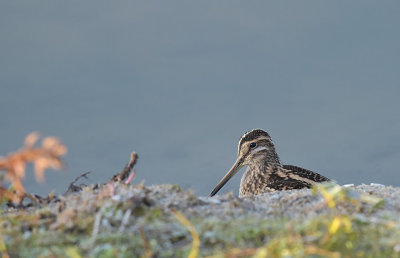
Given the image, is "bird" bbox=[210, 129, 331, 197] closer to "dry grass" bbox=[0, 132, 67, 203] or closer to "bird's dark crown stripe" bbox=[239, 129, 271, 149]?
"bird's dark crown stripe" bbox=[239, 129, 271, 149]

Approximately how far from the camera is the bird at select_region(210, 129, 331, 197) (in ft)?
31.4

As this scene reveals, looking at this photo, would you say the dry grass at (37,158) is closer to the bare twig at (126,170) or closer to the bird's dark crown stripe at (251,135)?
the bare twig at (126,170)

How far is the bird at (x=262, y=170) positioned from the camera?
31.4 feet

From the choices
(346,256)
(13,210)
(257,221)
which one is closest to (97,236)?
(257,221)

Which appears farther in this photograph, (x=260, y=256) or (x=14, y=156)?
(x=14, y=156)

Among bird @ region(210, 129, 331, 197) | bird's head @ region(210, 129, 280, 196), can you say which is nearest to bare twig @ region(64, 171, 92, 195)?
bird @ region(210, 129, 331, 197)

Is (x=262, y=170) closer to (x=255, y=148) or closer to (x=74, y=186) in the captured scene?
(x=255, y=148)

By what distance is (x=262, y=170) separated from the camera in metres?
10.8

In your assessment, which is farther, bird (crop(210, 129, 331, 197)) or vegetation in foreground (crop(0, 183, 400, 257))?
bird (crop(210, 129, 331, 197))

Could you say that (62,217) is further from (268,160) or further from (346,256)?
(268,160)

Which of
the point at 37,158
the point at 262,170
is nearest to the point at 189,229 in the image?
the point at 37,158

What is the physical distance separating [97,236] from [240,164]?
7475 millimetres

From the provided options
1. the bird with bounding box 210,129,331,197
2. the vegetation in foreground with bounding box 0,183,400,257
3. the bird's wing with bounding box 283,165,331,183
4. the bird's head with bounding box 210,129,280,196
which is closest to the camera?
the vegetation in foreground with bounding box 0,183,400,257

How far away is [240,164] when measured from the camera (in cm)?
1145
